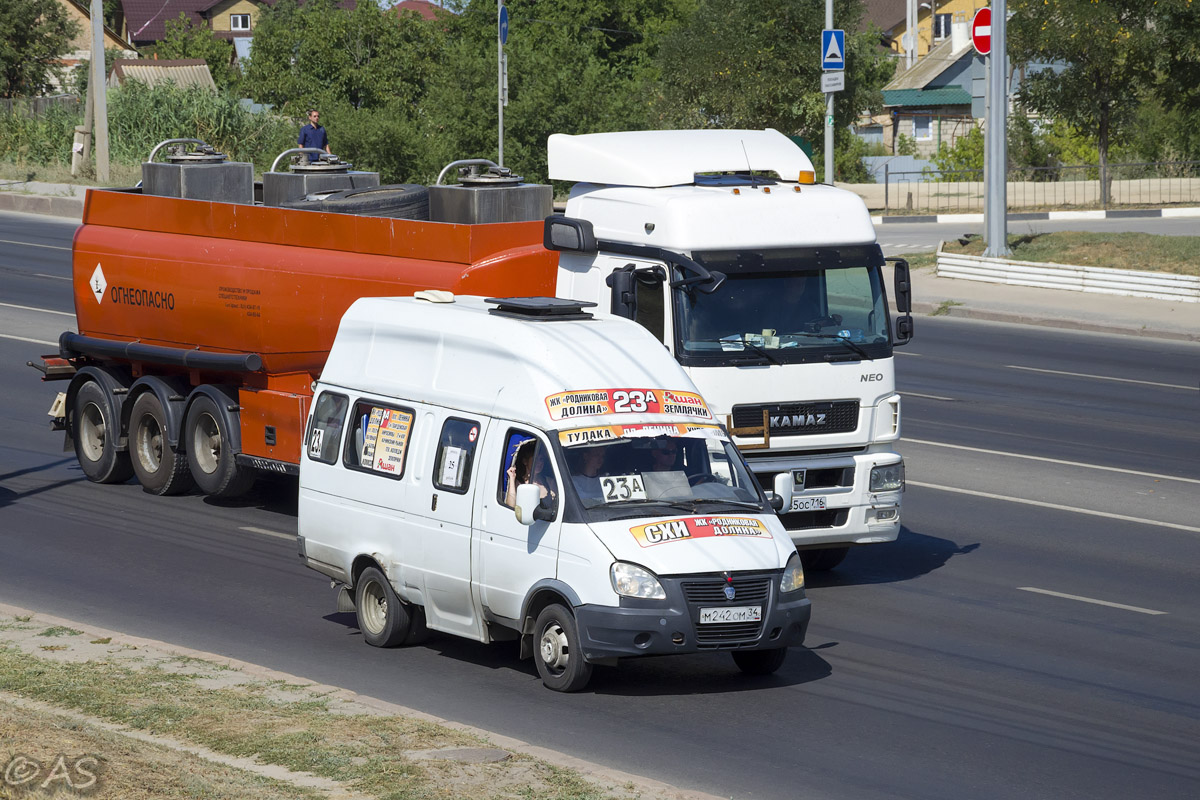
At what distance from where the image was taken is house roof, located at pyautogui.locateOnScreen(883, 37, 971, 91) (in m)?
81.6

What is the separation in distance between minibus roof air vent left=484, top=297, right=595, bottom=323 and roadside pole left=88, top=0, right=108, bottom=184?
32286 mm

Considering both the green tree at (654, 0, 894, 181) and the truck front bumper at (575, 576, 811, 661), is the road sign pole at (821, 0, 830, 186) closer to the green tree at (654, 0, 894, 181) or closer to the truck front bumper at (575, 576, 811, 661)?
the green tree at (654, 0, 894, 181)

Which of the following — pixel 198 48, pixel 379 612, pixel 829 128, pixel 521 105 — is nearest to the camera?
pixel 379 612

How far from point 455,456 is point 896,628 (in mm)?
3483

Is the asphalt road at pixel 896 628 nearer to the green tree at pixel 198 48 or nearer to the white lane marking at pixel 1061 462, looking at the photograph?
the white lane marking at pixel 1061 462

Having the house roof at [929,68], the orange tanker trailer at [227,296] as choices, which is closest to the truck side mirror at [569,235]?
the orange tanker trailer at [227,296]

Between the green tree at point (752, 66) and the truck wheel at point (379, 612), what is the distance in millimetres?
37569

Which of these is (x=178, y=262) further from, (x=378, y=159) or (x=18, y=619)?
(x=378, y=159)

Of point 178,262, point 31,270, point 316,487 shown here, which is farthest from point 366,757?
point 31,270

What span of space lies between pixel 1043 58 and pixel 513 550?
131ft

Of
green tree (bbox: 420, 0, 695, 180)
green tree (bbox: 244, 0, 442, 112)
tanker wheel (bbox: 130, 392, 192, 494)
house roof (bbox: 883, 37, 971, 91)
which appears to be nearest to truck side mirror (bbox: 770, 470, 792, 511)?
tanker wheel (bbox: 130, 392, 192, 494)

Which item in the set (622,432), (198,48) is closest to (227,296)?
(622,432)

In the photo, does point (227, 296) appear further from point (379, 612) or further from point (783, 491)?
point (783, 491)

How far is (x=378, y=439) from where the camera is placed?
1112 centimetres
